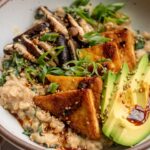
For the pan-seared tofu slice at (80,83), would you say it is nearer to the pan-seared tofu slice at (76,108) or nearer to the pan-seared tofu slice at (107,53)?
the pan-seared tofu slice at (76,108)

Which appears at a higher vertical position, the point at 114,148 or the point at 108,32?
the point at 108,32

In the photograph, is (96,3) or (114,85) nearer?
(114,85)

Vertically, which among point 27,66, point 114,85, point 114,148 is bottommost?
point 114,148

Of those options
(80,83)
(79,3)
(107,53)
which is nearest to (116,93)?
(80,83)

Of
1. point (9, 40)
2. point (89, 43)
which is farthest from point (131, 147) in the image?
point (9, 40)

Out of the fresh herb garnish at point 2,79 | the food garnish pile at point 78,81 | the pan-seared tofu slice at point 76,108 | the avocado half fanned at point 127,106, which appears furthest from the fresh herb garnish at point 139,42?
the fresh herb garnish at point 2,79

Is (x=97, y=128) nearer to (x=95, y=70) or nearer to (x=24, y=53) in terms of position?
(x=95, y=70)

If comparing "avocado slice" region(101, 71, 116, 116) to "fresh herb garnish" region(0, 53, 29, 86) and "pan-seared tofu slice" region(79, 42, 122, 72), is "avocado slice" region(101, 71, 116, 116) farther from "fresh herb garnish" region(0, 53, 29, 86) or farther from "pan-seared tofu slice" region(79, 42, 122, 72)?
"fresh herb garnish" region(0, 53, 29, 86)

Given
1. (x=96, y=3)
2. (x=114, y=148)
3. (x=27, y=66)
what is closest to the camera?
(x=114, y=148)

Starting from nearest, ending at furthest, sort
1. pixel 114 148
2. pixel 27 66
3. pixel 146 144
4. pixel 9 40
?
1. pixel 146 144
2. pixel 114 148
3. pixel 27 66
4. pixel 9 40
